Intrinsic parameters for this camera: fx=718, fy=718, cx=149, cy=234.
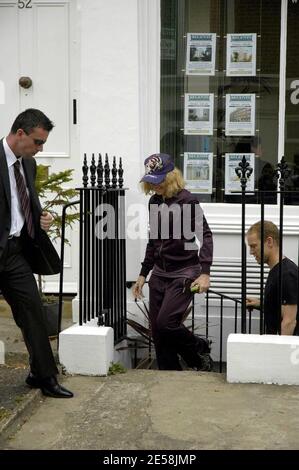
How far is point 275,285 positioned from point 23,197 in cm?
206

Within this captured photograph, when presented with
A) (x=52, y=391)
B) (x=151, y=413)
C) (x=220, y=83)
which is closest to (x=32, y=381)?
(x=52, y=391)

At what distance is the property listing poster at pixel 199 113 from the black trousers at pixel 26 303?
2740 mm

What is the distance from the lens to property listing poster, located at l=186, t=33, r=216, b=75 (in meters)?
6.89

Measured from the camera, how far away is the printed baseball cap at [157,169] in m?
5.62

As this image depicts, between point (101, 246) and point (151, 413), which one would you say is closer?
point (151, 413)

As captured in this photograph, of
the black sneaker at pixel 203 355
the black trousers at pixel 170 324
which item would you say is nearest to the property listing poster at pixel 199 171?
the black trousers at pixel 170 324

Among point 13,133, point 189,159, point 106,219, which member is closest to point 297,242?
point 189,159

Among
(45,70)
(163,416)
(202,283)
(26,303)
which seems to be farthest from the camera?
(45,70)

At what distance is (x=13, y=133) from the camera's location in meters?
4.64

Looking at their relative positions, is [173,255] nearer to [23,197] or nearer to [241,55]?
[23,197]

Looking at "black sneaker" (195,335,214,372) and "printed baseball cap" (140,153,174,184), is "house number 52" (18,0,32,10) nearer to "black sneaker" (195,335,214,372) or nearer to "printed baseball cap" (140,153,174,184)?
"printed baseball cap" (140,153,174,184)

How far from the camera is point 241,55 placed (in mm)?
6855

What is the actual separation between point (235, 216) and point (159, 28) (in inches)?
74.9

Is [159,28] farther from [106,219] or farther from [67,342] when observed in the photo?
[67,342]
